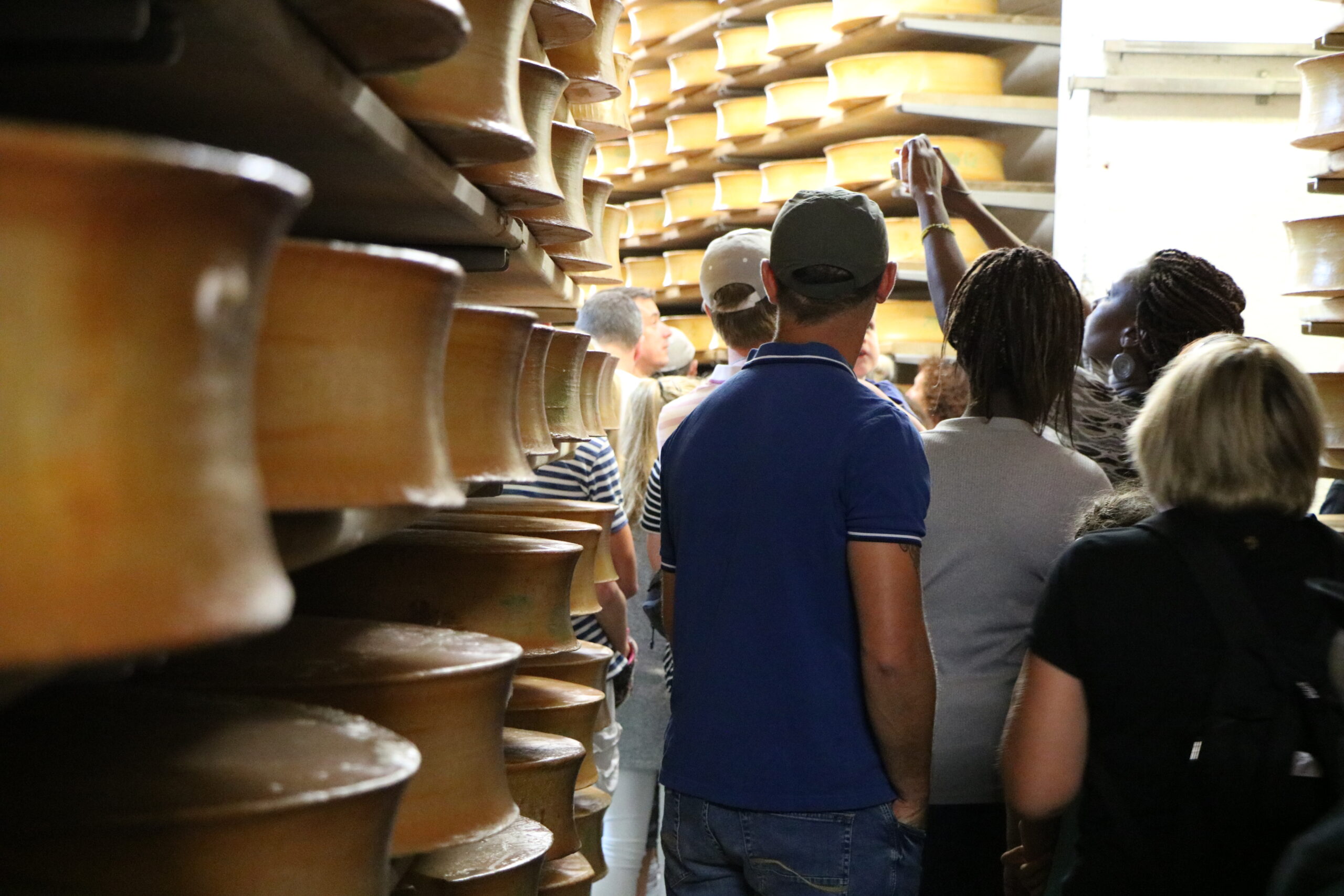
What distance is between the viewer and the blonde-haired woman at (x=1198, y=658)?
4.51 ft

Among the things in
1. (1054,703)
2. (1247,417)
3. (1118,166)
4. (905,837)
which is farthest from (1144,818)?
(1118,166)

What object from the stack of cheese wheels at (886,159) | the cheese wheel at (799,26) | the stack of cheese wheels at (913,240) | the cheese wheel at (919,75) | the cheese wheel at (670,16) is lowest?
the stack of cheese wheels at (913,240)

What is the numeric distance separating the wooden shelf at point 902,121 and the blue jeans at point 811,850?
4.11 metres

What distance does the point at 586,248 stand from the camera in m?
1.97

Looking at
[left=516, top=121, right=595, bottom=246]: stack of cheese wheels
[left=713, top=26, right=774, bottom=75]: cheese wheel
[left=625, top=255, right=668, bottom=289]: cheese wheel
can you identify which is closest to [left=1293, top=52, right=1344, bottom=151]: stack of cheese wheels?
[left=516, top=121, right=595, bottom=246]: stack of cheese wheels

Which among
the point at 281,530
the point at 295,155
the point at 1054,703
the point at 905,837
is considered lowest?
the point at 905,837

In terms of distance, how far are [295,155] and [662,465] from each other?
3.20ft

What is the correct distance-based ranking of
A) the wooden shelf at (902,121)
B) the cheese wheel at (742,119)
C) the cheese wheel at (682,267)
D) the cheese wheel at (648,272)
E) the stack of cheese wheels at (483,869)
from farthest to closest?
the cheese wheel at (648,272) < the cheese wheel at (682,267) < the cheese wheel at (742,119) < the wooden shelf at (902,121) < the stack of cheese wheels at (483,869)

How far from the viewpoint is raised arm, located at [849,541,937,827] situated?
1.56 metres

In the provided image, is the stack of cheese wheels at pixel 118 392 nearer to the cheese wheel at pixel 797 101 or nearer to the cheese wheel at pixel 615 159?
the cheese wheel at pixel 797 101

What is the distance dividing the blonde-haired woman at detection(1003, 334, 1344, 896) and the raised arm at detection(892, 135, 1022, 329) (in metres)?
0.87

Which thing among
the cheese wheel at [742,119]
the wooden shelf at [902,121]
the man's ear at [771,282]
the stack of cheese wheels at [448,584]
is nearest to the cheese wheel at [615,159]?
the wooden shelf at [902,121]

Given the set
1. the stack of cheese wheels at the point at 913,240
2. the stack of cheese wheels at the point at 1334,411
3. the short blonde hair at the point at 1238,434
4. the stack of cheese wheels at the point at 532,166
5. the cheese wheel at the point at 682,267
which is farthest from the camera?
the cheese wheel at the point at 682,267

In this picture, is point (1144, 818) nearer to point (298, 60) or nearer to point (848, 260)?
point (848, 260)
